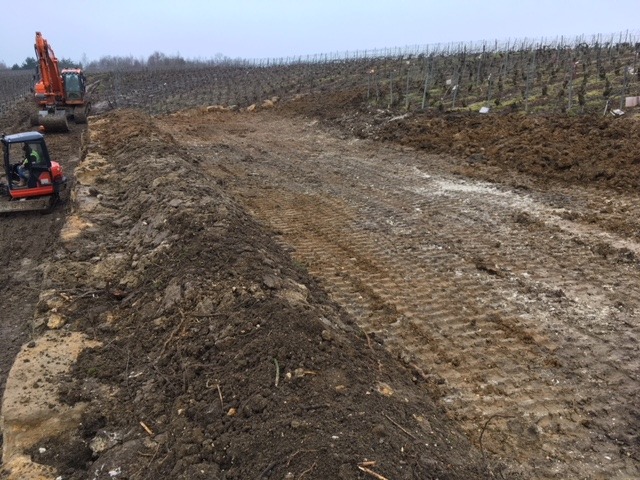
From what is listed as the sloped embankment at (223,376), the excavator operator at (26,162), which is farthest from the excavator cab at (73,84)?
the sloped embankment at (223,376)

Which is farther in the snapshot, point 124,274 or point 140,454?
point 124,274

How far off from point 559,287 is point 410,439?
436cm

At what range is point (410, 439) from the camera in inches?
141

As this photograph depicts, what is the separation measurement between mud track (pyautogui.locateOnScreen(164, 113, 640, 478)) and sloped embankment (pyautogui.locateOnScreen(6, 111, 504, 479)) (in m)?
0.62

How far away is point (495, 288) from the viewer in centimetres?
696

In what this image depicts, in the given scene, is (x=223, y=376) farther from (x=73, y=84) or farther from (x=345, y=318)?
(x=73, y=84)

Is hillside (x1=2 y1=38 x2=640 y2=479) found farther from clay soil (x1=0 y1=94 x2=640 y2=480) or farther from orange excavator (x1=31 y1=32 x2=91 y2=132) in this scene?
orange excavator (x1=31 y1=32 x2=91 y2=132)

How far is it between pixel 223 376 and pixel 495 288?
4.25 metres

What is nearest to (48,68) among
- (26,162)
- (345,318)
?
(26,162)

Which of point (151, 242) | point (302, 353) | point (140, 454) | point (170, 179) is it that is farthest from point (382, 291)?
point (170, 179)

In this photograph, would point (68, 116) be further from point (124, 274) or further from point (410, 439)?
point (410, 439)

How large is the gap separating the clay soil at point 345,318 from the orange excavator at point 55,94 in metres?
9.33

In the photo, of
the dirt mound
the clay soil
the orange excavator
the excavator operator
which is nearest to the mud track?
the clay soil

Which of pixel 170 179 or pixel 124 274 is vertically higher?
pixel 170 179
